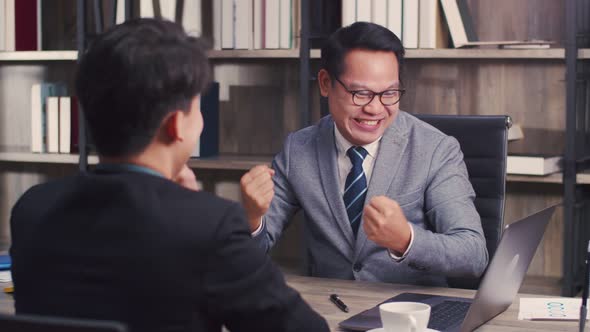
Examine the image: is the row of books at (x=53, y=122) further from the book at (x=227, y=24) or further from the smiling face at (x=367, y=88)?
the smiling face at (x=367, y=88)

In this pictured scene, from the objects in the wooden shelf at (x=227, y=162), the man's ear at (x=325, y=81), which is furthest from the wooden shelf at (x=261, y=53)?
the man's ear at (x=325, y=81)

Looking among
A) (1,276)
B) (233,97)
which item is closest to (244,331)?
(1,276)

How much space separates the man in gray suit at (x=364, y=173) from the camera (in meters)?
2.15

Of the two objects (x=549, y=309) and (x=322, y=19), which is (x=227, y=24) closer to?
(x=322, y=19)

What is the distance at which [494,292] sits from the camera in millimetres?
1590

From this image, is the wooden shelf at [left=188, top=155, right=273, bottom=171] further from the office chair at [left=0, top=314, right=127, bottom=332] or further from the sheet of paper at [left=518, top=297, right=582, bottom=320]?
the office chair at [left=0, top=314, right=127, bottom=332]

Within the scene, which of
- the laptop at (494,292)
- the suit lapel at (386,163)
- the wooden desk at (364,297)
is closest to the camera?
the laptop at (494,292)

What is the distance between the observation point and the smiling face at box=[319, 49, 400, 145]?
2.22m

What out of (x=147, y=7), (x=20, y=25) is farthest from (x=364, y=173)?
(x=20, y=25)

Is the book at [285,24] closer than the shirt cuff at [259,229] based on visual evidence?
No

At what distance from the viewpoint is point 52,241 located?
112 centimetres

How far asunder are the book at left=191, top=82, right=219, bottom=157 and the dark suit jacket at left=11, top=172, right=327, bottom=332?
230 cm

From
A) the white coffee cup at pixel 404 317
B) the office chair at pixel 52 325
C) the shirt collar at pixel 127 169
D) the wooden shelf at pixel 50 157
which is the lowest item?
the white coffee cup at pixel 404 317

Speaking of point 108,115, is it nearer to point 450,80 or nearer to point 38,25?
point 450,80
